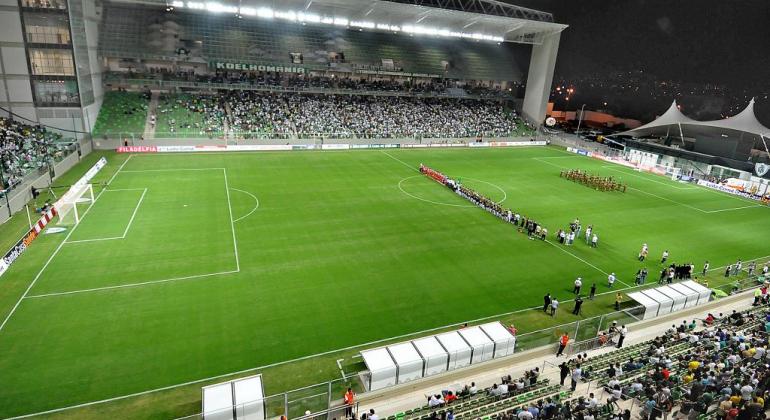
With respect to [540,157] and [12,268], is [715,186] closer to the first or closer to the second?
[540,157]

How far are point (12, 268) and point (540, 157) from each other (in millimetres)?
53149

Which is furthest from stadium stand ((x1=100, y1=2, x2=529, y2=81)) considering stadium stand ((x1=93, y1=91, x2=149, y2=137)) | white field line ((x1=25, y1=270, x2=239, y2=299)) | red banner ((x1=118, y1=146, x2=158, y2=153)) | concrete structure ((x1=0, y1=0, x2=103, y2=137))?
white field line ((x1=25, y1=270, x2=239, y2=299))

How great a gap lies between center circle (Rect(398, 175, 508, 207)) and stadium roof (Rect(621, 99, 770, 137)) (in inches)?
1151

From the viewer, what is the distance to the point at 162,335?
16.3 metres

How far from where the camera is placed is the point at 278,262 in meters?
22.6

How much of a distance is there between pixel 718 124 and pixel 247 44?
61988mm

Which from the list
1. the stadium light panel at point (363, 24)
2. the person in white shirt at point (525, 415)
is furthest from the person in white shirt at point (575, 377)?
the stadium light panel at point (363, 24)

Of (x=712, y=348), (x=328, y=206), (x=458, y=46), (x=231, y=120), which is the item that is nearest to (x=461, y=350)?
(x=712, y=348)

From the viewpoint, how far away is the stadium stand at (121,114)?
46.3m

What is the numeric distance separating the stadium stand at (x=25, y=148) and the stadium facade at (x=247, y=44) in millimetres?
2727

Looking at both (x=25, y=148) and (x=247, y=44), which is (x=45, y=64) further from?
(x=247, y=44)

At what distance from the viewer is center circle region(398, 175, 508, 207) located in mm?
34594

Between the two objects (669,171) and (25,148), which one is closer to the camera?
(25,148)

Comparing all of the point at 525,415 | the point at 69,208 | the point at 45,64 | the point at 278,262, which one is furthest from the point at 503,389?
the point at 45,64
